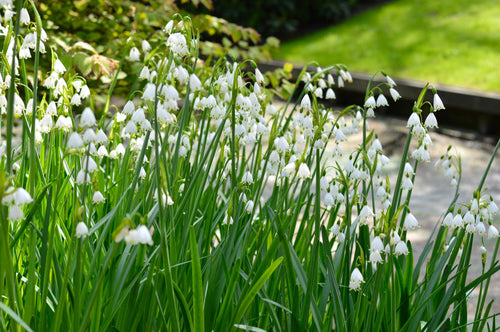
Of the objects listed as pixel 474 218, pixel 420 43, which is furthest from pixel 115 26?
pixel 420 43

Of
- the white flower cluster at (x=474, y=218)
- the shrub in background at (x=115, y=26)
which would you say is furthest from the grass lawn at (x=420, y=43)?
the white flower cluster at (x=474, y=218)

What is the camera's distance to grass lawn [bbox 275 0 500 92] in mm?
8094

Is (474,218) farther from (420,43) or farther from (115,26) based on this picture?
(420,43)

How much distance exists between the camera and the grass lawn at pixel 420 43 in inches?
319

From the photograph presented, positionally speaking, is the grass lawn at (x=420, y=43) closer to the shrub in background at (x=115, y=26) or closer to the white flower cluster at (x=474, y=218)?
the shrub in background at (x=115, y=26)

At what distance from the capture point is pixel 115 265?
6.20 feet

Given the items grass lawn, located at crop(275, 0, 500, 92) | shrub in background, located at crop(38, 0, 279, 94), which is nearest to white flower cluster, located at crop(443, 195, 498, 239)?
shrub in background, located at crop(38, 0, 279, 94)

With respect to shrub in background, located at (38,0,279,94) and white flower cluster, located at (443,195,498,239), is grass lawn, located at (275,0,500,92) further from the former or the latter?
white flower cluster, located at (443,195,498,239)

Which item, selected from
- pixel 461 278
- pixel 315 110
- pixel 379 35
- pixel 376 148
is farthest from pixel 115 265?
pixel 379 35

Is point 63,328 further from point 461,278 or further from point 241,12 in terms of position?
point 241,12

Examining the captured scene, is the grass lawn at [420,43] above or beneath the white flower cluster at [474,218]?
above

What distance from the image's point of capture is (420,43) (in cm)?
923

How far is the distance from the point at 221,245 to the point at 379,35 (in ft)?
27.7

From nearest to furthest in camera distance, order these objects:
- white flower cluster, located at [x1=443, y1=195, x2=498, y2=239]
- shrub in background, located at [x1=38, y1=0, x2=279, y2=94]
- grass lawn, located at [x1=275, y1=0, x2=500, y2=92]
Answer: white flower cluster, located at [x1=443, y1=195, x2=498, y2=239] → shrub in background, located at [x1=38, y1=0, x2=279, y2=94] → grass lawn, located at [x1=275, y1=0, x2=500, y2=92]
